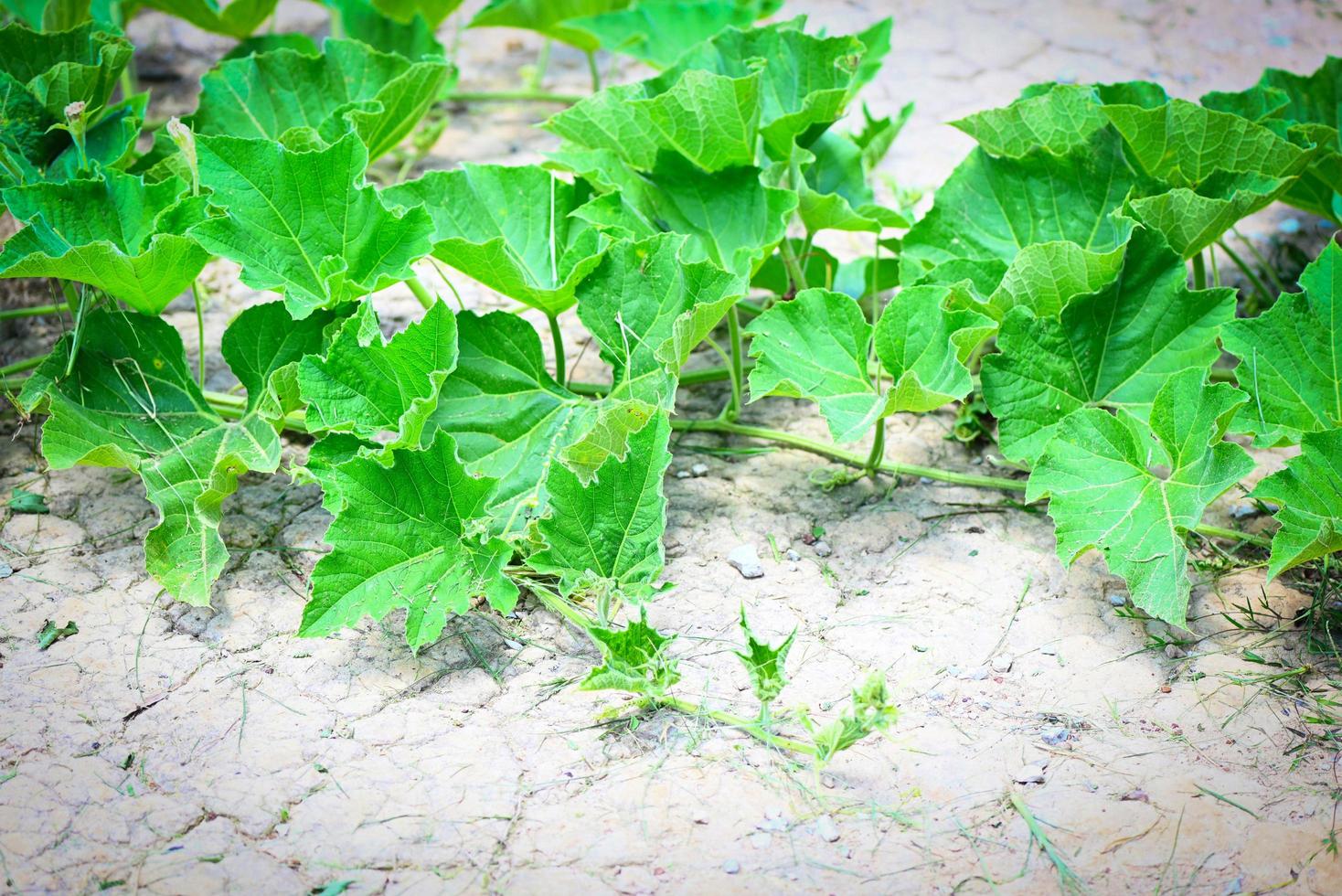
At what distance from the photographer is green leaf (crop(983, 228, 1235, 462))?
7.88 ft

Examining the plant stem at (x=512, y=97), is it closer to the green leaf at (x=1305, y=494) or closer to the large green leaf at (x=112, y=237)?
the large green leaf at (x=112, y=237)

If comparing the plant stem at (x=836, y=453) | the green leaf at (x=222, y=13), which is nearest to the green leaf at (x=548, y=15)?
the green leaf at (x=222, y=13)

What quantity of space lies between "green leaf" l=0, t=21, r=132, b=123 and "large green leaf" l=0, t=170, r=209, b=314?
0.37m

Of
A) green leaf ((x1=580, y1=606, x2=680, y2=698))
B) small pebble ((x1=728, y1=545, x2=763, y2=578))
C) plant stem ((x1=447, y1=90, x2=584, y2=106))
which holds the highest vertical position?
plant stem ((x1=447, y1=90, x2=584, y2=106))

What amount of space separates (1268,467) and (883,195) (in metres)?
1.49

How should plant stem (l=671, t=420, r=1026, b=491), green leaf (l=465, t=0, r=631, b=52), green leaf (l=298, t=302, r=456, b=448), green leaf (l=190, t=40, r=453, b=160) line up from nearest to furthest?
green leaf (l=298, t=302, r=456, b=448)
plant stem (l=671, t=420, r=1026, b=491)
green leaf (l=190, t=40, r=453, b=160)
green leaf (l=465, t=0, r=631, b=52)

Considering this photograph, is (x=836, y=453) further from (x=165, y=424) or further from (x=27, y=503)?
(x=27, y=503)

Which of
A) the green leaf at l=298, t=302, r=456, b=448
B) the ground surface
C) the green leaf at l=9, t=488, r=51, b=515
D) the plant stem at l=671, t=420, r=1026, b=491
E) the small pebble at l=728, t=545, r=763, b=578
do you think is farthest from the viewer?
the plant stem at l=671, t=420, r=1026, b=491

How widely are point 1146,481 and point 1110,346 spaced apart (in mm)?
377

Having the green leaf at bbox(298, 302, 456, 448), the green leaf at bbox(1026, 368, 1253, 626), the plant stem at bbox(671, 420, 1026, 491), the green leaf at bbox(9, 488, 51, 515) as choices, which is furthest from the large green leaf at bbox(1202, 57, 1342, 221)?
the green leaf at bbox(9, 488, 51, 515)

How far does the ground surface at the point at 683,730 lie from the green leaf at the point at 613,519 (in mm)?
172

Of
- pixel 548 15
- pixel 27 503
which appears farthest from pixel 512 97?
pixel 27 503

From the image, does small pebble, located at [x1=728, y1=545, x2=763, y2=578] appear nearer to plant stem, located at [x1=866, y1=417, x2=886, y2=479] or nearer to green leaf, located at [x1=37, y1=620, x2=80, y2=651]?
plant stem, located at [x1=866, y1=417, x2=886, y2=479]

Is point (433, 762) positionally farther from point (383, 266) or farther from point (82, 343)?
point (82, 343)
